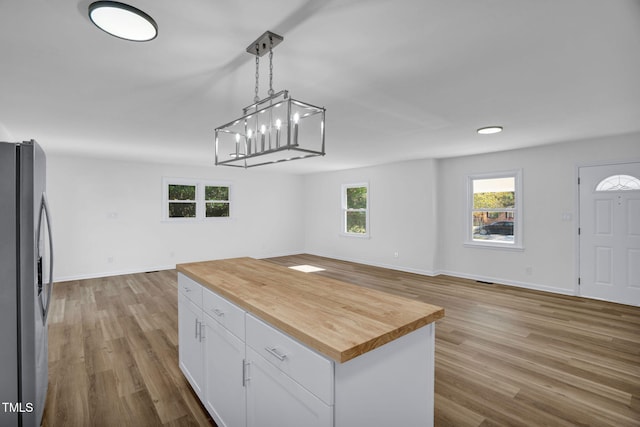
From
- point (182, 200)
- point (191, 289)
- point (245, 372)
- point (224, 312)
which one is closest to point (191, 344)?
point (191, 289)

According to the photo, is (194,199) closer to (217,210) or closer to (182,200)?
(182,200)

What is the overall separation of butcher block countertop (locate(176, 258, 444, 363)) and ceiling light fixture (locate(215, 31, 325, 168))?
808 millimetres

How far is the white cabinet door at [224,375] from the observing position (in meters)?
1.67

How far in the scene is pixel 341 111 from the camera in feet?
10.5

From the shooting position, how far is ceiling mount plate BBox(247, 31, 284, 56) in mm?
1785

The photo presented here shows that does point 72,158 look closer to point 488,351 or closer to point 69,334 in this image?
point 69,334

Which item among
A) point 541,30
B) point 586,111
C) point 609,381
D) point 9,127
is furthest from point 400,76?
point 9,127

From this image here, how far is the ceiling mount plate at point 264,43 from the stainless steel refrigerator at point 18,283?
1330 mm

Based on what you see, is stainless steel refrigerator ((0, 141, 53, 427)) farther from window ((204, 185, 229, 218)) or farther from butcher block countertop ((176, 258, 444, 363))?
window ((204, 185, 229, 218))

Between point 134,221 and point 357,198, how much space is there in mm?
4940

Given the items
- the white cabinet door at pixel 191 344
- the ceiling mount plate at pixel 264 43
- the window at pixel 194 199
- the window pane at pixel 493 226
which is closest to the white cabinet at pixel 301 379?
the white cabinet door at pixel 191 344

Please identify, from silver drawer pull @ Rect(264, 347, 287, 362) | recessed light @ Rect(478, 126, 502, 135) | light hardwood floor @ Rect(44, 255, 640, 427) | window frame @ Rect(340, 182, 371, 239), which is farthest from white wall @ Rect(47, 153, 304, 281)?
silver drawer pull @ Rect(264, 347, 287, 362)

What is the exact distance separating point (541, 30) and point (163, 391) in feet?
11.3

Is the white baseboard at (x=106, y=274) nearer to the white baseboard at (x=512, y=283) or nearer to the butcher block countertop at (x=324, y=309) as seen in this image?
the butcher block countertop at (x=324, y=309)
